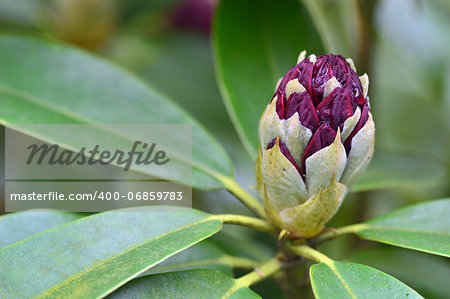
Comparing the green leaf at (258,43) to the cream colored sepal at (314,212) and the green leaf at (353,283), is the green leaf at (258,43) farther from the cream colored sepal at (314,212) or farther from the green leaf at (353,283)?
the green leaf at (353,283)

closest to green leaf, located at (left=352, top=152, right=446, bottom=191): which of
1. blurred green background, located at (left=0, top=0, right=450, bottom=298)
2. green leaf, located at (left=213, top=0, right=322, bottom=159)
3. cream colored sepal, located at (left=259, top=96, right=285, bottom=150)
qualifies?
blurred green background, located at (left=0, top=0, right=450, bottom=298)

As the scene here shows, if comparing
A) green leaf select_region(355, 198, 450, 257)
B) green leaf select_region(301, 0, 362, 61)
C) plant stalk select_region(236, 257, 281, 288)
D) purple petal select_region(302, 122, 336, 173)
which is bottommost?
plant stalk select_region(236, 257, 281, 288)

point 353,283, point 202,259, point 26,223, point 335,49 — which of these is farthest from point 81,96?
point 335,49

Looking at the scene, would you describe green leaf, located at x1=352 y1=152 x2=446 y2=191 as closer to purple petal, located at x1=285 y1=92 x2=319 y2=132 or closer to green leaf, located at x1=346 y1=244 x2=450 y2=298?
green leaf, located at x1=346 y1=244 x2=450 y2=298

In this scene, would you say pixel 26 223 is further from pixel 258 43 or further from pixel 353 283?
pixel 258 43

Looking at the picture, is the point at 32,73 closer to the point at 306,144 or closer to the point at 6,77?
the point at 6,77

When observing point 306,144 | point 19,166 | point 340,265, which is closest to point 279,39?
point 306,144
